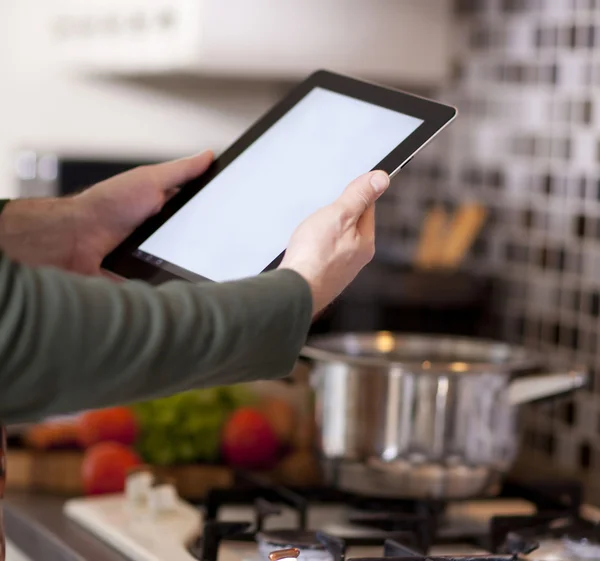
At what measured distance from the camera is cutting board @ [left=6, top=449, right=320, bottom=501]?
1232mm

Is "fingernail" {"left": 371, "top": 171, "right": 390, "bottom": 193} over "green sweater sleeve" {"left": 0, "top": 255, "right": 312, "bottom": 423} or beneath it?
over

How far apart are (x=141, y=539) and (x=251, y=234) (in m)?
0.36

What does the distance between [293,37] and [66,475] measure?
838 mm

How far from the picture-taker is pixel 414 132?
0.83m

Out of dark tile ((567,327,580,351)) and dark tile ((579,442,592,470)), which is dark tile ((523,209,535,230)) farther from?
dark tile ((579,442,592,470))

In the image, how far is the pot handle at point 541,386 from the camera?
1135mm

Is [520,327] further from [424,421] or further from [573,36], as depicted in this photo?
[424,421]

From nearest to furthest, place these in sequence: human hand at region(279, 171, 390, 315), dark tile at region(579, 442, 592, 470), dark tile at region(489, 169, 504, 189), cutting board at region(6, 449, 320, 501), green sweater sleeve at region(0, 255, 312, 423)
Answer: green sweater sleeve at region(0, 255, 312, 423)
human hand at region(279, 171, 390, 315)
cutting board at region(6, 449, 320, 501)
dark tile at region(579, 442, 592, 470)
dark tile at region(489, 169, 504, 189)

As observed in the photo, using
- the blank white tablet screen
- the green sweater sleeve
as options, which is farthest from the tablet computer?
the green sweater sleeve

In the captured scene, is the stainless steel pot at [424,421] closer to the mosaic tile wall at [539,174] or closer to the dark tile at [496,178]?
the mosaic tile wall at [539,174]

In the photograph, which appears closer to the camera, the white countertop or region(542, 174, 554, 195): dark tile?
the white countertop

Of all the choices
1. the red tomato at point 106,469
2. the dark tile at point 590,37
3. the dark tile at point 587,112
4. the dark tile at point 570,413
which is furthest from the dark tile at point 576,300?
the red tomato at point 106,469

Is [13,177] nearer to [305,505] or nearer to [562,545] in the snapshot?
[305,505]

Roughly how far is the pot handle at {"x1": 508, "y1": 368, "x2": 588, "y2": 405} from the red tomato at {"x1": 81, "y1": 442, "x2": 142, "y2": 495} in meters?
0.42
